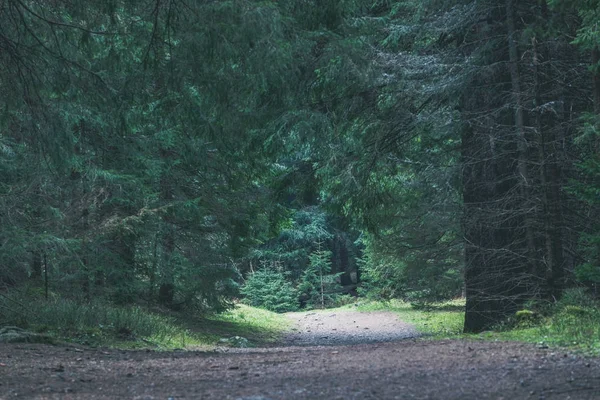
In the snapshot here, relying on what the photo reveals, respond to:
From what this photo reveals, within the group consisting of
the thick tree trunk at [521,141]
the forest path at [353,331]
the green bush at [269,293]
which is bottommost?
the forest path at [353,331]

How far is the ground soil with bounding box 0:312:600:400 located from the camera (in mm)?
5414

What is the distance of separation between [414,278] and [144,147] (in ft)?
29.0

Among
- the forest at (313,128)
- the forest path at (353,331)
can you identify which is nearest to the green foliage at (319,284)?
the forest path at (353,331)

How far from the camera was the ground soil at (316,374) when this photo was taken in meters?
5.41

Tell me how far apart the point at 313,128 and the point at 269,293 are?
87.7 ft

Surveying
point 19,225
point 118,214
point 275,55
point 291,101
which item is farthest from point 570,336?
point 118,214

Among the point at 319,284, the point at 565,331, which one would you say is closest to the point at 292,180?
the point at 565,331

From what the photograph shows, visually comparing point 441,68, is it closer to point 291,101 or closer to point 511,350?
point 291,101

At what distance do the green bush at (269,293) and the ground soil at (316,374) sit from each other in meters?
28.6

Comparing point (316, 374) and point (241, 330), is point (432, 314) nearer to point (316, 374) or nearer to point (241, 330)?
point (241, 330)

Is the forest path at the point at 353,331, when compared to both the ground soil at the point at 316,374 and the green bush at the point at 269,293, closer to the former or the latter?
the ground soil at the point at 316,374

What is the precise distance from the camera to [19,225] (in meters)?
11.6

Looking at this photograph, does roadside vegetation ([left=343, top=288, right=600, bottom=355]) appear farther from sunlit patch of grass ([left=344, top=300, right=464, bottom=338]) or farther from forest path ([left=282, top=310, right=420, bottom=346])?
forest path ([left=282, top=310, right=420, bottom=346])

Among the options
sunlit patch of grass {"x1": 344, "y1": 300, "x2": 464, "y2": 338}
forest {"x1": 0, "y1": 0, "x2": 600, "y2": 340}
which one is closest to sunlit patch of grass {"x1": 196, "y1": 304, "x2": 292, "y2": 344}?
forest {"x1": 0, "y1": 0, "x2": 600, "y2": 340}
